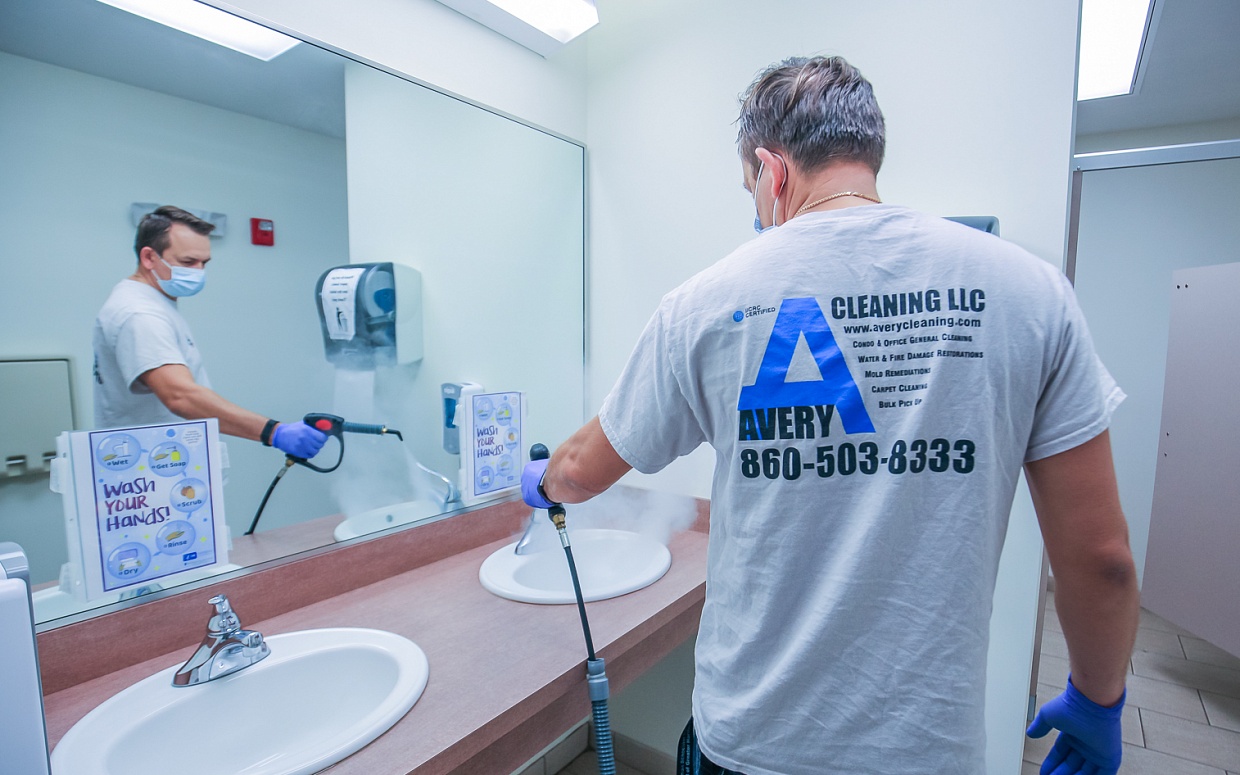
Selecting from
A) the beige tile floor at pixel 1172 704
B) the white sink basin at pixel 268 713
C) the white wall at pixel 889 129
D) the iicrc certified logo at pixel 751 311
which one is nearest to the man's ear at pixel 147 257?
the white sink basin at pixel 268 713

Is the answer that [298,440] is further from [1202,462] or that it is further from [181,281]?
[1202,462]

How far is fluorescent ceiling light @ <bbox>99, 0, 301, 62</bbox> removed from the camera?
100 cm

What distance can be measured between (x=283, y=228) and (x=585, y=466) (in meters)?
0.82

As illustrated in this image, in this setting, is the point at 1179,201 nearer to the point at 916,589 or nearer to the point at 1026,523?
the point at 1026,523

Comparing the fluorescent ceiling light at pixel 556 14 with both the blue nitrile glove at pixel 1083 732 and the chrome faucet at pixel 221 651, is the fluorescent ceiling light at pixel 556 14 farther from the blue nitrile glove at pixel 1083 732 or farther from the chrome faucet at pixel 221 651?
the blue nitrile glove at pixel 1083 732

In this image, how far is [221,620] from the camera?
0.98 metres

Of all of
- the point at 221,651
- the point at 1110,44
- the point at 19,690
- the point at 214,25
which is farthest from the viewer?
the point at 1110,44

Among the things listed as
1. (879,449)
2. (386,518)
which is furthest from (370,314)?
(879,449)

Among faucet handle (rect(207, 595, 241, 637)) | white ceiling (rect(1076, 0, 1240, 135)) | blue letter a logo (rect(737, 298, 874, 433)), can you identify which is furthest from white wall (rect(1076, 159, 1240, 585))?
faucet handle (rect(207, 595, 241, 637))

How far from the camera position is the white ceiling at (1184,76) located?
79.2 inches

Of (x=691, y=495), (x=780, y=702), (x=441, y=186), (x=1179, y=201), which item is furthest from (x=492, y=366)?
(x=1179, y=201)

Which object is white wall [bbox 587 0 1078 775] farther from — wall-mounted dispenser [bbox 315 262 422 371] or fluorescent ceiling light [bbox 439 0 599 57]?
wall-mounted dispenser [bbox 315 262 422 371]

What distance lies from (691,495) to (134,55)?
156 cm

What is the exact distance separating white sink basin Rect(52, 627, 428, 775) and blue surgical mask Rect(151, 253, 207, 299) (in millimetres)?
642
